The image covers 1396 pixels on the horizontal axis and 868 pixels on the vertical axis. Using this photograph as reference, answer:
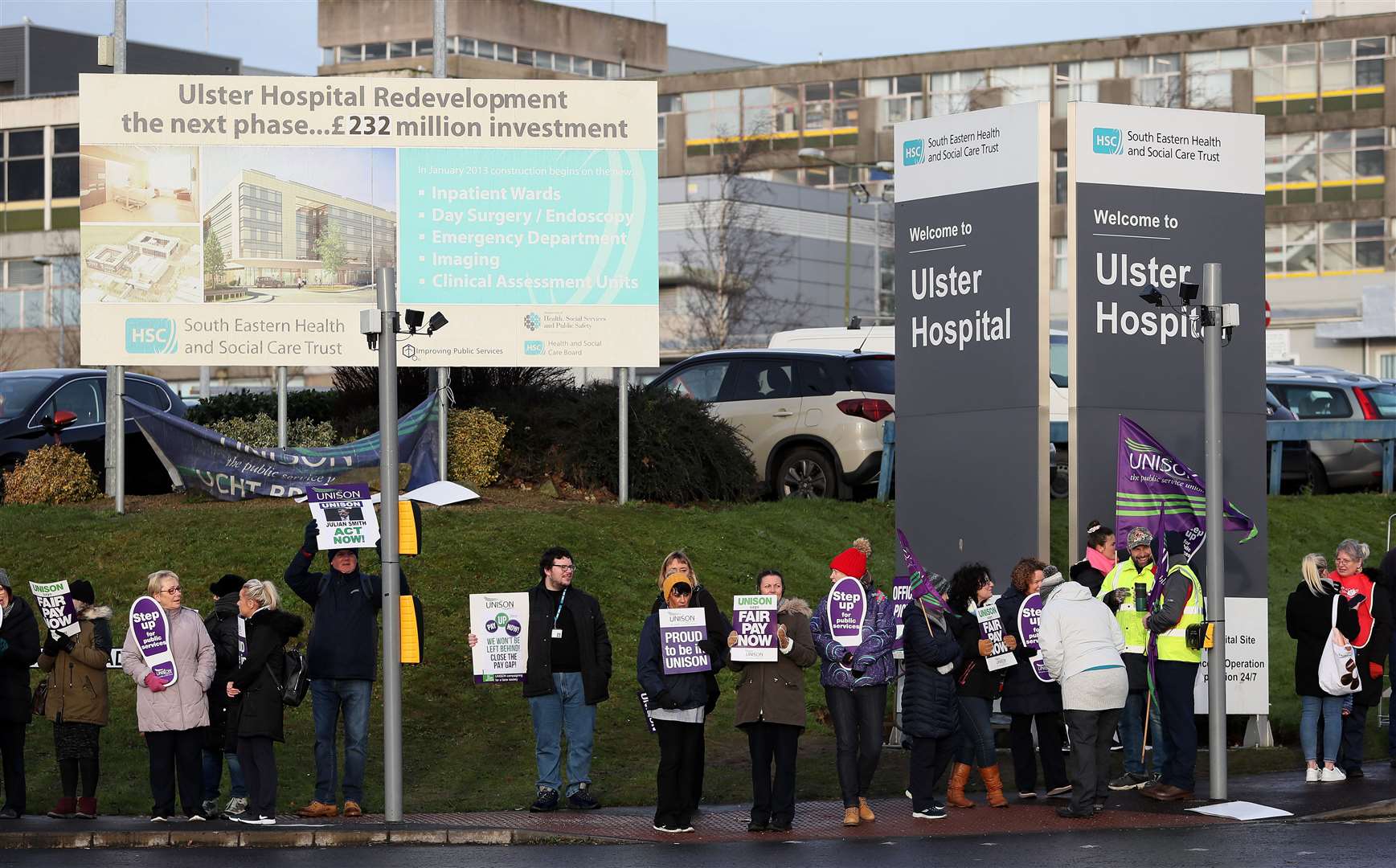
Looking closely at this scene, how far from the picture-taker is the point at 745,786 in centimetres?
1485

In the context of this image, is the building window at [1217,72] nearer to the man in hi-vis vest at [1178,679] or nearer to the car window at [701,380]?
the car window at [701,380]

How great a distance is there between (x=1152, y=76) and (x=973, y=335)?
59.1m

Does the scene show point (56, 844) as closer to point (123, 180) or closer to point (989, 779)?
point (989, 779)

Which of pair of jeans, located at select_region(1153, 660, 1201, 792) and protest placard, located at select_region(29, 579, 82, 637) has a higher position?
protest placard, located at select_region(29, 579, 82, 637)

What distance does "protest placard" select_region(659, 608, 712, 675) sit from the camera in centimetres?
1294

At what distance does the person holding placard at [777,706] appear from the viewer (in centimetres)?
1290

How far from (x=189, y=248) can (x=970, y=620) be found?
10859 millimetres

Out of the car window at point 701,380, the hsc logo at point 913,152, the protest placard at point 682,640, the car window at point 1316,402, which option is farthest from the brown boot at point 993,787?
the car window at point 1316,402

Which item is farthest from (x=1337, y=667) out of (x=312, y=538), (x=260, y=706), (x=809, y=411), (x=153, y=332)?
(x=153, y=332)

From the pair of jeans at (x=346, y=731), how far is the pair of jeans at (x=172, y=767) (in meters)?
0.80

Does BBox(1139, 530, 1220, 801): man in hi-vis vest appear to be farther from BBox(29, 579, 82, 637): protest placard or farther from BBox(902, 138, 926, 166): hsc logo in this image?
BBox(29, 579, 82, 637): protest placard

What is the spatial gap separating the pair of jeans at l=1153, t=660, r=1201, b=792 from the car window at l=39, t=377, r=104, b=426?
44.6ft

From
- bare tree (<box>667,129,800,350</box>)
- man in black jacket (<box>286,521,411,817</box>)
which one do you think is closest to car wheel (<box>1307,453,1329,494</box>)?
man in black jacket (<box>286,521,411,817</box>)

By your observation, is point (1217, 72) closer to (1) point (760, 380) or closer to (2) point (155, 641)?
(1) point (760, 380)
